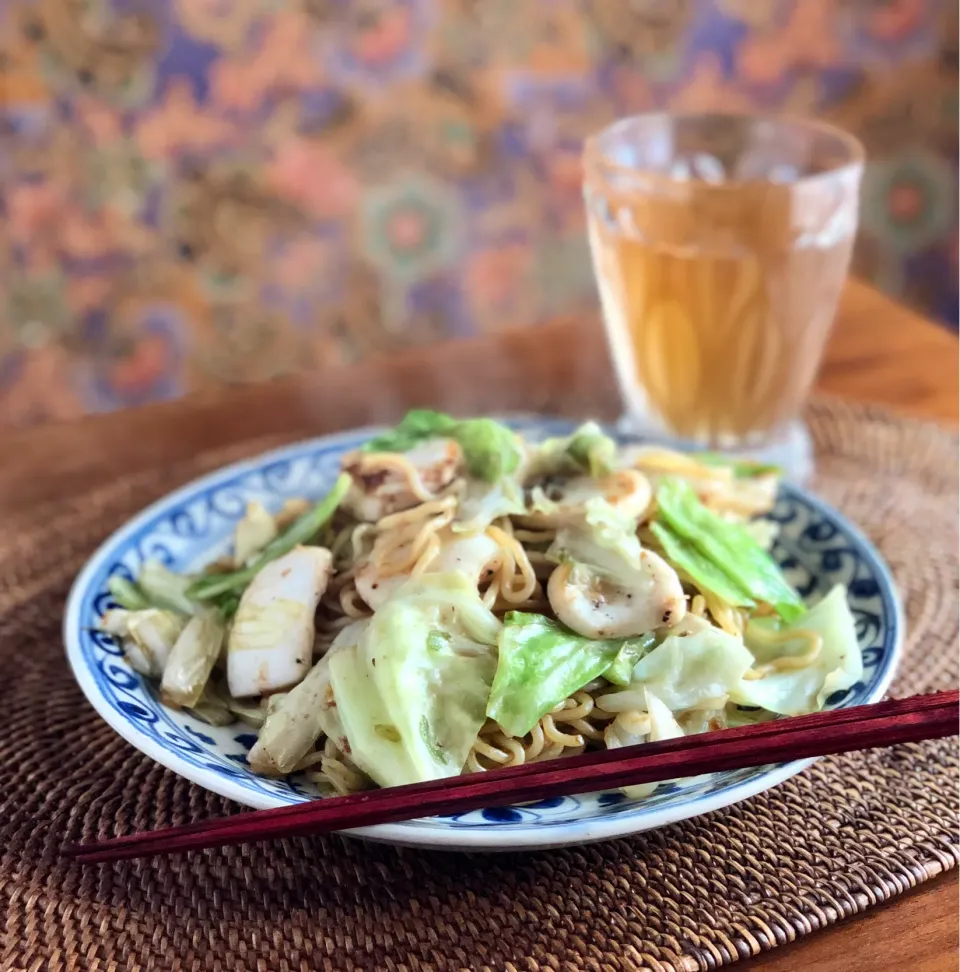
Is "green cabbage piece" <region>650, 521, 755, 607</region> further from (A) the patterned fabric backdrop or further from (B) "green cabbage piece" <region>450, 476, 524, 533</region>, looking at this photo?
(A) the patterned fabric backdrop

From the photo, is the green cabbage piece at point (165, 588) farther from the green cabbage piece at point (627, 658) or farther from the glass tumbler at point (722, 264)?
the glass tumbler at point (722, 264)

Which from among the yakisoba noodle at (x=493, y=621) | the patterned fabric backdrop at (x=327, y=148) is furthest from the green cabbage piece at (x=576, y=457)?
the patterned fabric backdrop at (x=327, y=148)

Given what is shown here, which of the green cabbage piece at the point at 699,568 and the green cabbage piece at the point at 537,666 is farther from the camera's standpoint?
the green cabbage piece at the point at 699,568

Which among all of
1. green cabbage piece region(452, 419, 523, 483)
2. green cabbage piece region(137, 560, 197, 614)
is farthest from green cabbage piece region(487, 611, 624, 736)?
green cabbage piece region(137, 560, 197, 614)

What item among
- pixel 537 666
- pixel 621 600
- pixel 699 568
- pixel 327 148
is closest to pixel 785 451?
pixel 699 568

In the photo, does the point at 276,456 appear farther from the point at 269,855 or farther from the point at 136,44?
the point at 136,44

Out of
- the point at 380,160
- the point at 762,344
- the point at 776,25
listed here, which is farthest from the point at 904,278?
the point at 762,344
